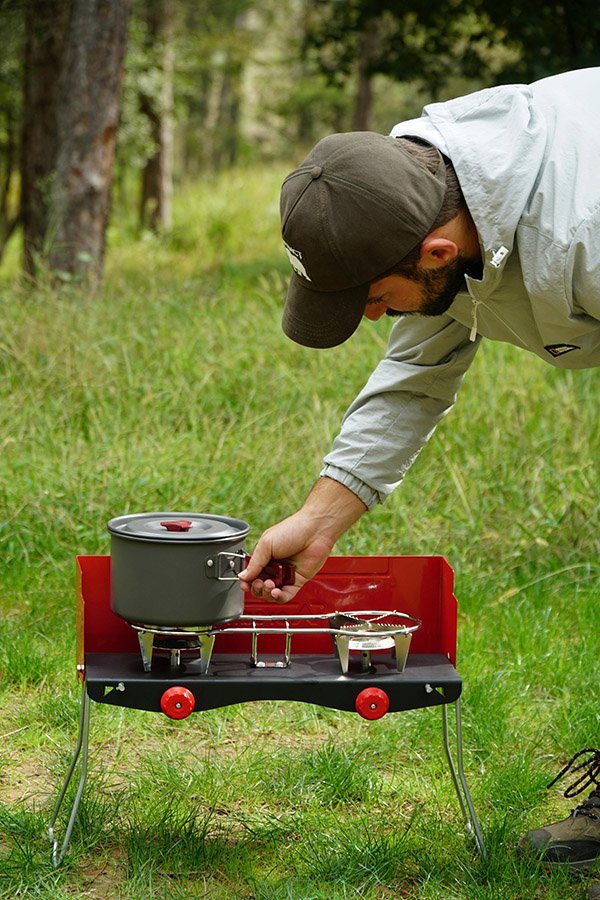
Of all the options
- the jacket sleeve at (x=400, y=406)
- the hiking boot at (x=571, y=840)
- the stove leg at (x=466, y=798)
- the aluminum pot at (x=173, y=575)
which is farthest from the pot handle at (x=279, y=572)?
the hiking boot at (x=571, y=840)

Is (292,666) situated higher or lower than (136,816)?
higher

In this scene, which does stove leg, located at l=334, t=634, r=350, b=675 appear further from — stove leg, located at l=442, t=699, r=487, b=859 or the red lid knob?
the red lid knob

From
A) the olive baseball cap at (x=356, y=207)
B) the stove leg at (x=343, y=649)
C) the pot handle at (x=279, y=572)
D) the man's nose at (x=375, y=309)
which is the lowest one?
the stove leg at (x=343, y=649)

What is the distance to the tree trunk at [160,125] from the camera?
572 inches

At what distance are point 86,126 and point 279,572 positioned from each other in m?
5.70

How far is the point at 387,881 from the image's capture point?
2660 mm

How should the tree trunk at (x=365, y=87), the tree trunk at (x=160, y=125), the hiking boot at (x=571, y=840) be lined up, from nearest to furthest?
the hiking boot at (x=571, y=840)
the tree trunk at (x=365, y=87)
the tree trunk at (x=160, y=125)

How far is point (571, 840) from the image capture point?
9.18 feet

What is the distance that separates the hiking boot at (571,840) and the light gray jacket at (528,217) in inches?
36.3

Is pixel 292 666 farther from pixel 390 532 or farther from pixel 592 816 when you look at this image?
pixel 390 532

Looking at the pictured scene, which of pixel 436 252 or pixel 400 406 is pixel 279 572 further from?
pixel 436 252

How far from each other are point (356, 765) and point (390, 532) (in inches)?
62.6

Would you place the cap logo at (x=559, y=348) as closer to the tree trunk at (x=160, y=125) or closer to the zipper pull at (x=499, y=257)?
the zipper pull at (x=499, y=257)

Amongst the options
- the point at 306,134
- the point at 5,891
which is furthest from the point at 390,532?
the point at 306,134
